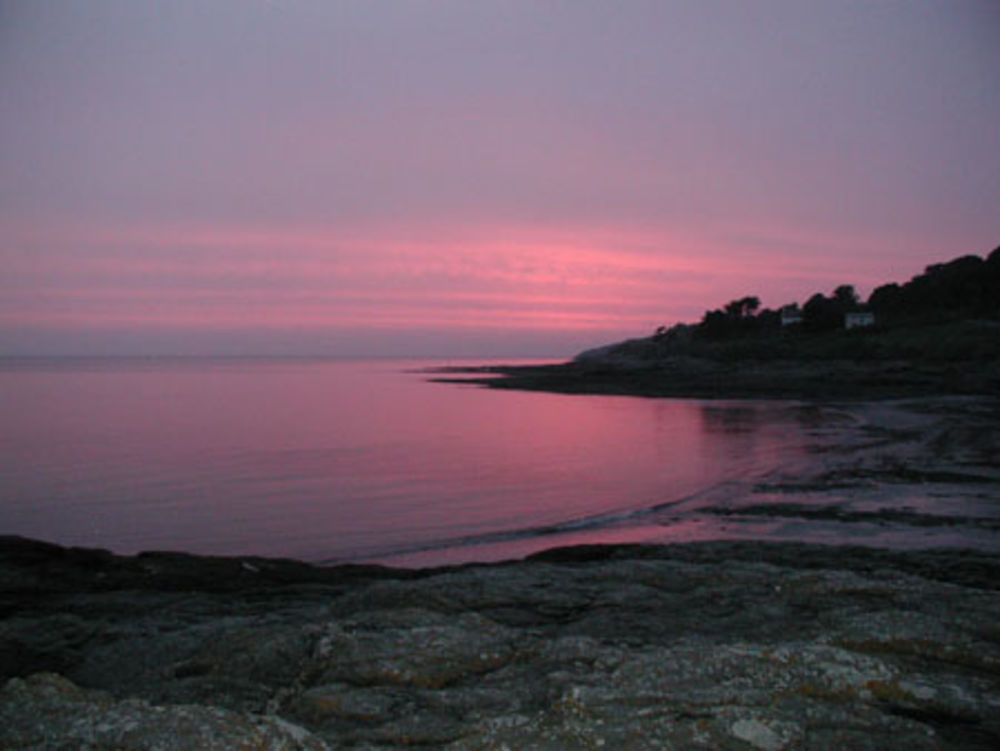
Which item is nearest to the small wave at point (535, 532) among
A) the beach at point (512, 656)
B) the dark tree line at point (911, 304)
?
the beach at point (512, 656)

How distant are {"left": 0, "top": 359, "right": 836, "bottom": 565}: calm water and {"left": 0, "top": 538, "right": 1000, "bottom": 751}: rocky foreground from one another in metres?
6.47

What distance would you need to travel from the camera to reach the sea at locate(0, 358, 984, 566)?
54.2ft

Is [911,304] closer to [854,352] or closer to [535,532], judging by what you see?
[854,352]

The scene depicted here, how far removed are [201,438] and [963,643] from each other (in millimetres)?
34473

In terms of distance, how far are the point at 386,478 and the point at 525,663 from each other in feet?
63.6

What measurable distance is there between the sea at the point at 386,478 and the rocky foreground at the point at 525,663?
6.37 m

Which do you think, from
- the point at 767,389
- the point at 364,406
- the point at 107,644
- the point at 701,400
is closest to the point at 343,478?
the point at 107,644

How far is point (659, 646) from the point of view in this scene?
6258mm

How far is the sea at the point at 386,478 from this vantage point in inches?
651

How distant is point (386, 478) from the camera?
24.8 meters

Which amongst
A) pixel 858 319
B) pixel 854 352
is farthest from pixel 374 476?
pixel 858 319

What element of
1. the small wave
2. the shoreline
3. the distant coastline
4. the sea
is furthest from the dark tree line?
the small wave

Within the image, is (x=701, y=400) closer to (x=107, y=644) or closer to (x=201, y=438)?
(x=201, y=438)

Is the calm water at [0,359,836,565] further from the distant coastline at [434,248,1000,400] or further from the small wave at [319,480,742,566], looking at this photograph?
the distant coastline at [434,248,1000,400]
